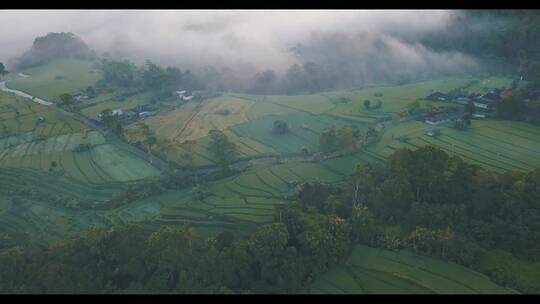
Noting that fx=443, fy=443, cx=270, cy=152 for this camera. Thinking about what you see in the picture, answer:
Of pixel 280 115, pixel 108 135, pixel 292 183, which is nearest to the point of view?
pixel 292 183

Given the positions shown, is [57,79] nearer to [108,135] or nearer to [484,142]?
[108,135]

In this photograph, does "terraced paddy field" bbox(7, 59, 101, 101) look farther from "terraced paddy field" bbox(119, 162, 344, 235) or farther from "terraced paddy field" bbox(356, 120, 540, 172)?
"terraced paddy field" bbox(356, 120, 540, 172)

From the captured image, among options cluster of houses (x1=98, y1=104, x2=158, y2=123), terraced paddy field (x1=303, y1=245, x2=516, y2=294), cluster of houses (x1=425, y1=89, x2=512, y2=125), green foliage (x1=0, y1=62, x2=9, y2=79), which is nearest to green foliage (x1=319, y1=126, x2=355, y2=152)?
cluster of houses (x1=425, y1=89, x2=512, y2=125)

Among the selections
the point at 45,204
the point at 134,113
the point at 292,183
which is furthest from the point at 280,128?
the point at 45,204

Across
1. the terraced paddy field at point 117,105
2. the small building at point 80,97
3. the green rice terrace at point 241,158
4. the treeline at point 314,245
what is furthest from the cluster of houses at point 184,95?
the treeline at point 314,245
